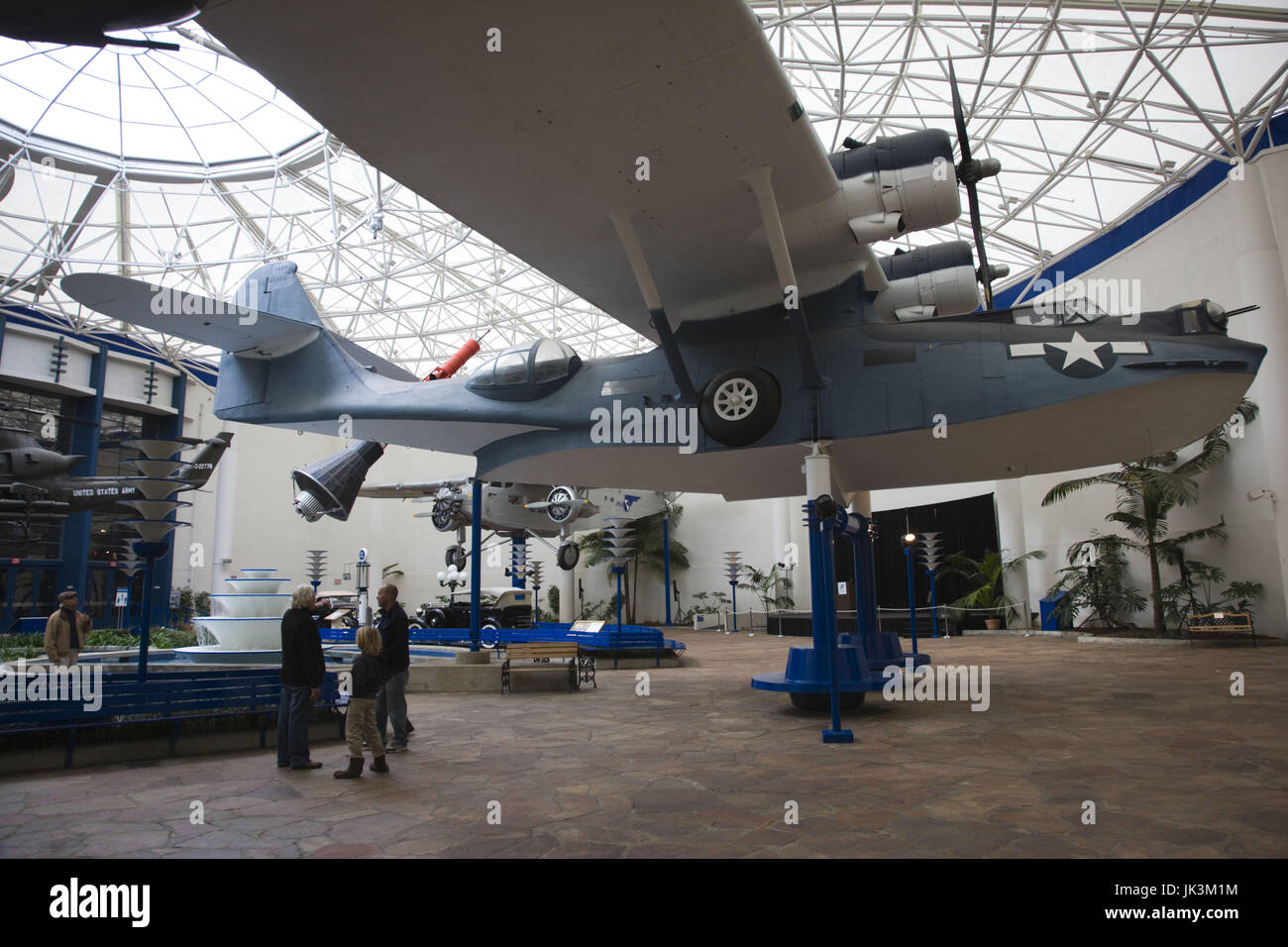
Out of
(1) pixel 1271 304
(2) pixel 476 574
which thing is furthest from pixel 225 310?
(1) pixel 1271 304

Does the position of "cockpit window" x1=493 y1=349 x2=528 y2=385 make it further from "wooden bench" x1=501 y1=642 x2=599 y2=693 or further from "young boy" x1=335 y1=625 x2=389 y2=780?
"young boy" x1=335 y1=625 x2=389 y2=780

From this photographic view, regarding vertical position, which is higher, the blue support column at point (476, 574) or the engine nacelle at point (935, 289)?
the engine nacelle at point (935, 289)

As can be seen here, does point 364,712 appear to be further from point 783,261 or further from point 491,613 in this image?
point 491,613

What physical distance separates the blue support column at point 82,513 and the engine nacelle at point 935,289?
36.1 metres

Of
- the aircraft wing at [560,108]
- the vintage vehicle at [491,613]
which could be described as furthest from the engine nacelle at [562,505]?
the aircraft wing at [560,108]

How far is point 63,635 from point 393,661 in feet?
23.4

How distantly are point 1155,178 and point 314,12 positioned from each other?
23717 millimetres

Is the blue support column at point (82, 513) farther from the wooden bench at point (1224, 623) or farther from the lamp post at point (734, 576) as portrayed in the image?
the wooden bench at point (1224, 623)

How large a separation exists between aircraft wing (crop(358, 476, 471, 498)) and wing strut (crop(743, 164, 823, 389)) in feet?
66.9

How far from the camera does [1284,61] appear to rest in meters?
17.2

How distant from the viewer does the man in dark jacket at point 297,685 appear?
7191mm

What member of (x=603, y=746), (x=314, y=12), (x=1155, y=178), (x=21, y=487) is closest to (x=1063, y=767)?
(x=603, y=746)

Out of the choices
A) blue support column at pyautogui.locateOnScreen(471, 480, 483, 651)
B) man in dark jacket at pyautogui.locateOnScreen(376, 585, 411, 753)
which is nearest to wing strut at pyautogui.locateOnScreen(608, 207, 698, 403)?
man in dark jacket at pyautogui.locateOnScreen(376, 585, 411, 753)

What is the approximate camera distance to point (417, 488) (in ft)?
100.0
